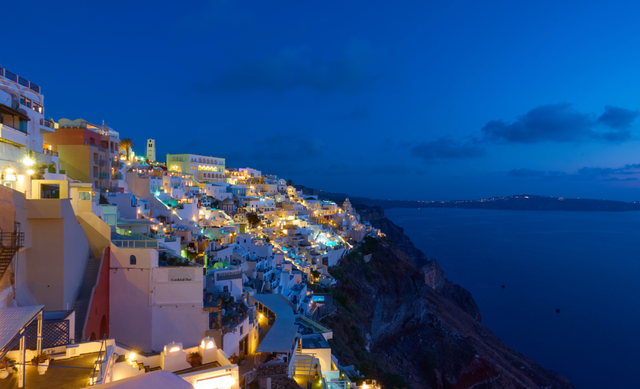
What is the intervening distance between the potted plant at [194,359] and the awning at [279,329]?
6.99ft

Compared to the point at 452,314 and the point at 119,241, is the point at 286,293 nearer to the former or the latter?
the point at 119,241

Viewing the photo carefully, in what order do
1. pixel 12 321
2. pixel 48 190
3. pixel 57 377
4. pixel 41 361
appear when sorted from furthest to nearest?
pixel 48 190 < pixel 41 361 < pixel 57 377 < pixel 12 321

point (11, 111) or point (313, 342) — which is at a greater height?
point (11, 111)

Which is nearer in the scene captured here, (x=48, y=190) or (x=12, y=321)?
(x=12, y=321)

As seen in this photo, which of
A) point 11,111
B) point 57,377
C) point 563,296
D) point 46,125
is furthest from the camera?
point 563,296

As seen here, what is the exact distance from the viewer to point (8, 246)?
27.3 ft

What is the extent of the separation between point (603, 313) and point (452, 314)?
22126 millimetres

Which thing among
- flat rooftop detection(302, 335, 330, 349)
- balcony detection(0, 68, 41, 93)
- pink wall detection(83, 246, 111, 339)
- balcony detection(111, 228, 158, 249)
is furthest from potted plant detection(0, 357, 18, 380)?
balcony detection(0, 68, 41, 93)

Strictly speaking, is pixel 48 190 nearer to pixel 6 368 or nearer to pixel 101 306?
pixel 101 306

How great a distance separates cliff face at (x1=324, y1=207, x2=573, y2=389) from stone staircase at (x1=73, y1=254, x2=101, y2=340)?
1198 centimetres

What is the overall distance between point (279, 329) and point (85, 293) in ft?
21.2

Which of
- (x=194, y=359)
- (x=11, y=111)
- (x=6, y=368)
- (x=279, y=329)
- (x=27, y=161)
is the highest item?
(x=11, y=111)

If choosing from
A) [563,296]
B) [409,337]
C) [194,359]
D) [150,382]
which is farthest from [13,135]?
[563,296]

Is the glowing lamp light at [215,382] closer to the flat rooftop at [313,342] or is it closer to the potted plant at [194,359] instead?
the potted plant at [194,359]
